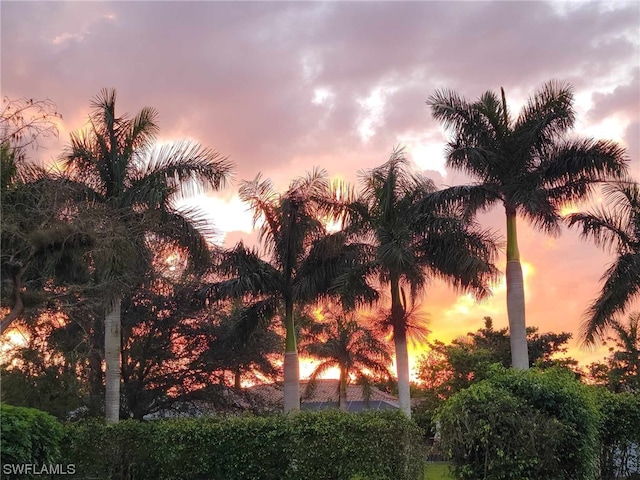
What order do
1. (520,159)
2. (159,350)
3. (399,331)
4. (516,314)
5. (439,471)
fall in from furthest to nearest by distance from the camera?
(159,350), (399,331), (520,159), (516,314), (439,471)

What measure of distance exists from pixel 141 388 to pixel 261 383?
5.58m

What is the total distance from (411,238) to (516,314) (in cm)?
394

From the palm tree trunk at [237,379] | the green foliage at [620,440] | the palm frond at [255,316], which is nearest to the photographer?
the green foliage at [620,440]

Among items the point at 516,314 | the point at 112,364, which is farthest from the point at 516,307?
the point at 112,364

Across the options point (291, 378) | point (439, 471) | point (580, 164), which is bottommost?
point (439, 471)

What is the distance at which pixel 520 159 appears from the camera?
68.0ft

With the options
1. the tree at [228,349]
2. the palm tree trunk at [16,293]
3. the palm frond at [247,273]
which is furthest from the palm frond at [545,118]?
the palm tree trunk at [16,293]

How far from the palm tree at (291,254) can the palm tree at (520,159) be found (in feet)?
13.9

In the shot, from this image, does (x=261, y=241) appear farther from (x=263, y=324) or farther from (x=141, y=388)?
(x=141, y=388)

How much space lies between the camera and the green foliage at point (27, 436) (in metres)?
9.39

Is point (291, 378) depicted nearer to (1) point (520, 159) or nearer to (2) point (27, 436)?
(1) point (520, 159)

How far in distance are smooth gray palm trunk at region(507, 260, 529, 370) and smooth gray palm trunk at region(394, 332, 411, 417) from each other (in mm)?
3460

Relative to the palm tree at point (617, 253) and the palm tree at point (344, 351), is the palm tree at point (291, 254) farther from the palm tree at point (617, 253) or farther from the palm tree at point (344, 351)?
the palm tree at point (344, 351)

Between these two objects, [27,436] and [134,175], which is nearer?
[27,436]
